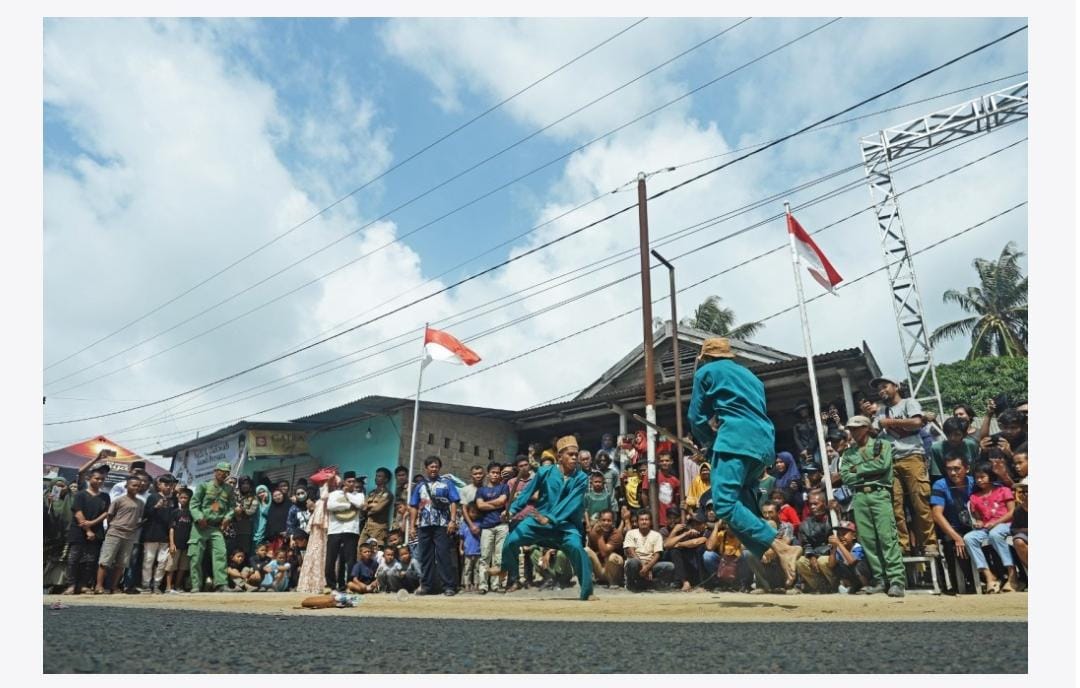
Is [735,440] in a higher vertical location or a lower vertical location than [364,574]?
higher

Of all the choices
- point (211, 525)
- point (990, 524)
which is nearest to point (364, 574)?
point (211, 525)

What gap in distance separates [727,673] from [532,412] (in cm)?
1414

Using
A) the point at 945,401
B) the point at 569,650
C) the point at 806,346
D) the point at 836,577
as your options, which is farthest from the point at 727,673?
the point at 945,401

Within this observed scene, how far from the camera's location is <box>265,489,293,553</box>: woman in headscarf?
1170 cm

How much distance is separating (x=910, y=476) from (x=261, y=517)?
9.73 m

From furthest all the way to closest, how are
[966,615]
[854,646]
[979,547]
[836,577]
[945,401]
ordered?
[945,401]
[836,577]
[979,547]
[966,615]
[854,646]

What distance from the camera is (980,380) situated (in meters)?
23.9

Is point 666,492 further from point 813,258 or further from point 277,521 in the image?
point 277,521

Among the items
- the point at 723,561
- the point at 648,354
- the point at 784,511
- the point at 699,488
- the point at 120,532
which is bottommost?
the point at 723,561

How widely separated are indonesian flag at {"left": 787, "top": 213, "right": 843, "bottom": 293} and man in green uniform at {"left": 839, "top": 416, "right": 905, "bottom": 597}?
529 cm

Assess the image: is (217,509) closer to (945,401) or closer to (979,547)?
(979,547)

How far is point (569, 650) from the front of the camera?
2.91m

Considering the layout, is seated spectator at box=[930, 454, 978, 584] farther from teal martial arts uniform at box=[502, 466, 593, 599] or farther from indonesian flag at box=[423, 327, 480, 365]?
indonesian flag at box=[423, 327, 480, 365]

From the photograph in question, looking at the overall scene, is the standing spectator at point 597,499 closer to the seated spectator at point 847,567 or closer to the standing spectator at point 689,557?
the standing spectator at point 689,557
